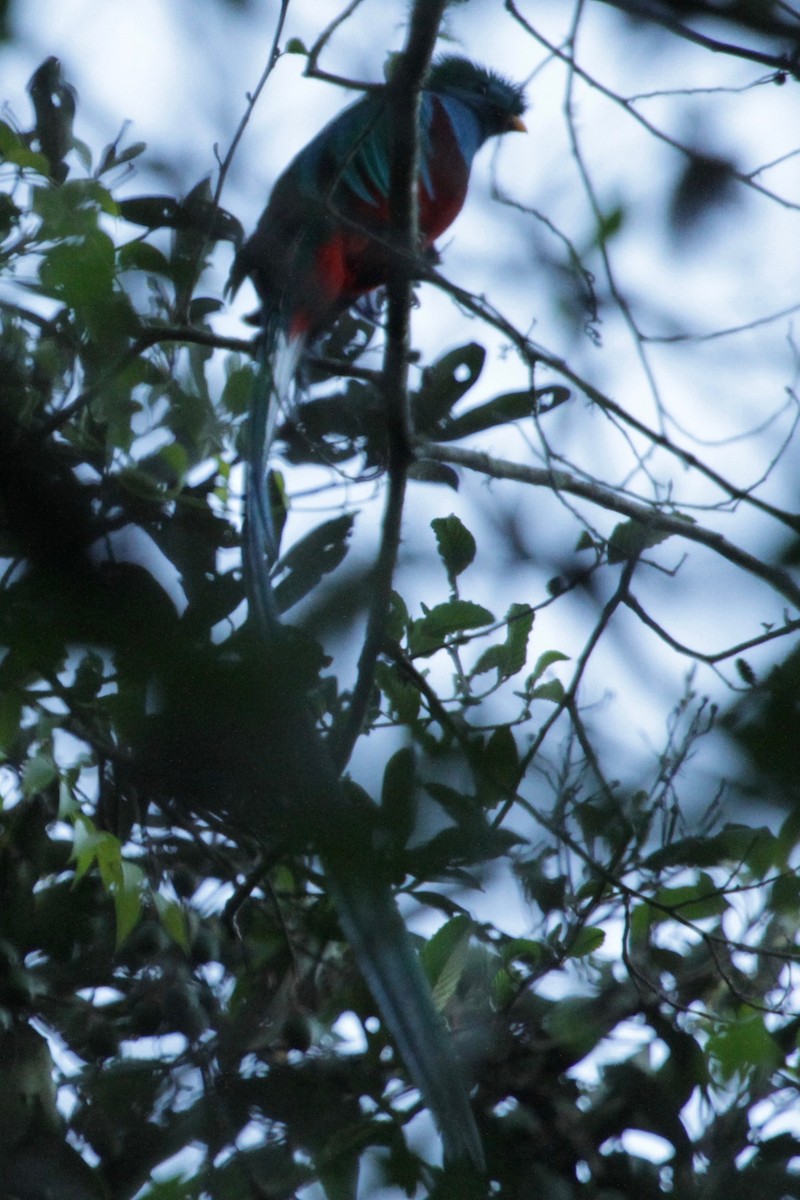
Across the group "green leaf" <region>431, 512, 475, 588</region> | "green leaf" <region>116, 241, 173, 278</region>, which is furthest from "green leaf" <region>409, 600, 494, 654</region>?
"green leaf" <region>116, 241, 173, 278</region>

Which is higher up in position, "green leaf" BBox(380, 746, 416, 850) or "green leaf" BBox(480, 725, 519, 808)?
"green leaf" BBox(480, 725, 519, 808)

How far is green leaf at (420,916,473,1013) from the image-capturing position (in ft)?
4.52

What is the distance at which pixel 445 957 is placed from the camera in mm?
1383

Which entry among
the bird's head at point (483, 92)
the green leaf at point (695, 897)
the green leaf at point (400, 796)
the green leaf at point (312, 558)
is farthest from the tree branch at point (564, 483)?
the bird's head at point (483, 92)

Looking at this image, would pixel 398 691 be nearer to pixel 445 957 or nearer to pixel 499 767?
pixel 445 957

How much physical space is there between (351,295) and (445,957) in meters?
1.14

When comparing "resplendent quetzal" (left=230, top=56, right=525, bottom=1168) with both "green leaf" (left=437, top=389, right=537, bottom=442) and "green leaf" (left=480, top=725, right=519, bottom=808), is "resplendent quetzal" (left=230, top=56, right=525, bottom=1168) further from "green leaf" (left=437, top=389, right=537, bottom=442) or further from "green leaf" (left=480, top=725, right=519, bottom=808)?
"green leaf" (left=437, top=389, right=537, bottom=442)

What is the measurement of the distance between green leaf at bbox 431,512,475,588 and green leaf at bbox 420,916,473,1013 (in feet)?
1.23

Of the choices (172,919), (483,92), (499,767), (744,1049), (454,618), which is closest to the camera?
(499,767)

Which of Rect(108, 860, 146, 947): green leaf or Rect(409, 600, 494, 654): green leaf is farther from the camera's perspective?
Rect(409, 600, 494, 654): green leaf

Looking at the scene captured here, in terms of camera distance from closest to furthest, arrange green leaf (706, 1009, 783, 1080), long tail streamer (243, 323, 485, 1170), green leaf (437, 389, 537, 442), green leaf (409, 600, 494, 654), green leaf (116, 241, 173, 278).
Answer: long tail streamer (243, 323, 485, 1170) < green leaf (116, 241, 173, 278) < green leaf (706, 1009, 783, 1080) < green leaf (409, 600, 494, 654) < green leaf (437, 389, 537, 442)

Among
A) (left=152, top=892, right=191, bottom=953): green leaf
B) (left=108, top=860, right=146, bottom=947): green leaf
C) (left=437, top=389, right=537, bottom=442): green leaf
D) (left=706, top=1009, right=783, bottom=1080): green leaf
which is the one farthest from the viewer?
(left=437, top=389, right=537, bottom=442): green leaf

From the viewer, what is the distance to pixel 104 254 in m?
0.70

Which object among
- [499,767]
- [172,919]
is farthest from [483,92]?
[499,767]
